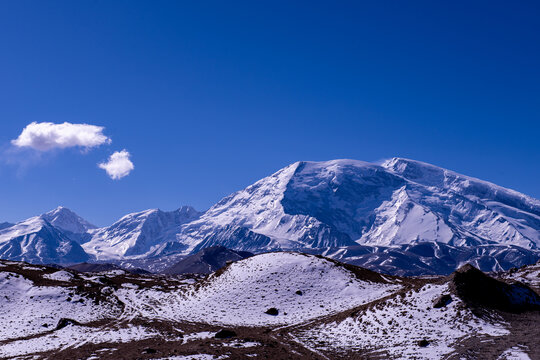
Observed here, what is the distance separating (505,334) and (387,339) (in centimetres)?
1006

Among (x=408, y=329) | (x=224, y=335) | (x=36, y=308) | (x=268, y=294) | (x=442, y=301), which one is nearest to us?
(x=408, y=329)

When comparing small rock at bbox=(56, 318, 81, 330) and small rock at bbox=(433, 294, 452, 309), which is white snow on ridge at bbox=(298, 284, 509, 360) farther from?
small rock at bbox=(56, 318, 81, 330)

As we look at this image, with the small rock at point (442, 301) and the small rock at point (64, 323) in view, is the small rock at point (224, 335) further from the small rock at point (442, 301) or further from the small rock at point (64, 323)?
the small rock at point (64, 323)

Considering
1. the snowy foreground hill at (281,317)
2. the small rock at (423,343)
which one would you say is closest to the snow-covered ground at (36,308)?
the snowy foreground hill at (281,317)

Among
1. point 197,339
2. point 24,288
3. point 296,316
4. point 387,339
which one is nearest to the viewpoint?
point 387,339

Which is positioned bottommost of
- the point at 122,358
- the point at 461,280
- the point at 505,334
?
the point at 122,358


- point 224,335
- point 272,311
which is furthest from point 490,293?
point 224,335

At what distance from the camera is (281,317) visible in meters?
57.2

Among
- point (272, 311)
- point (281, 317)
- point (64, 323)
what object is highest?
point (272, 311)

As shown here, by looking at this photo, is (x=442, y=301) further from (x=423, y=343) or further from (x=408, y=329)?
(x=423, y=343)

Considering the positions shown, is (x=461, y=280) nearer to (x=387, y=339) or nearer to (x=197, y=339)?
(x=387, y=339)

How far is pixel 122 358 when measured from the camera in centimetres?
3500

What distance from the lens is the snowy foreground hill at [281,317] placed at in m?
37.2

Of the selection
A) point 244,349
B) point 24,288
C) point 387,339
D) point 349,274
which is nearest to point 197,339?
point 244,349
